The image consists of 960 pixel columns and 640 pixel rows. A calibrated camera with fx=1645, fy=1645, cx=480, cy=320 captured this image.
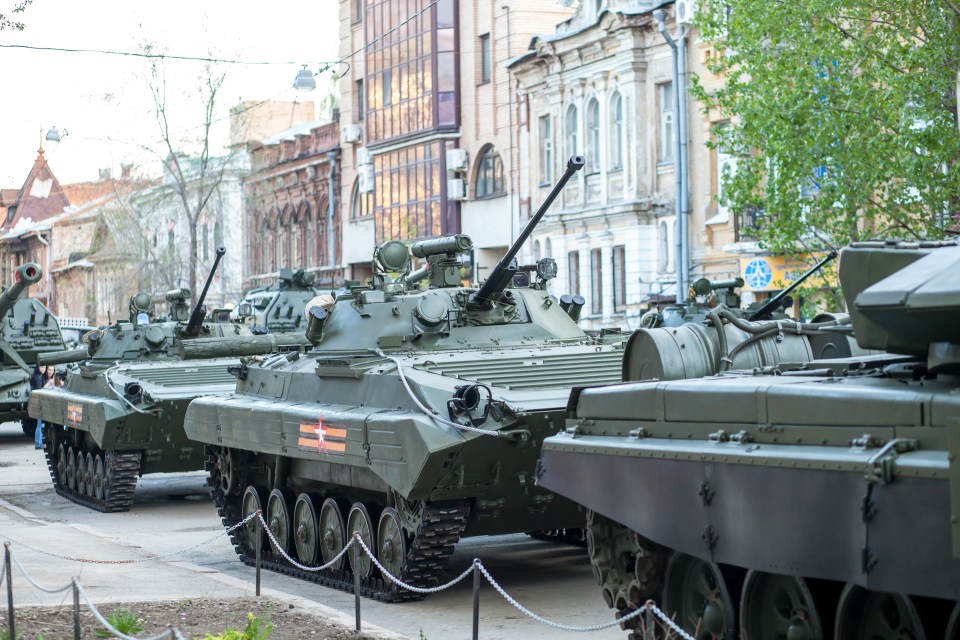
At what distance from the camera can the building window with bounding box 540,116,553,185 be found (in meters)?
39.9

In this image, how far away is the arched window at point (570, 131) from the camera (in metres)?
38.5

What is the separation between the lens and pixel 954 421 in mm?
6309

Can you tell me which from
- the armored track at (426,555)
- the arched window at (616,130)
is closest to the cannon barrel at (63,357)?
the arched window at (616,130)

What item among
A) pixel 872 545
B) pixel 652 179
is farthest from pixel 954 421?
pixel 652 179

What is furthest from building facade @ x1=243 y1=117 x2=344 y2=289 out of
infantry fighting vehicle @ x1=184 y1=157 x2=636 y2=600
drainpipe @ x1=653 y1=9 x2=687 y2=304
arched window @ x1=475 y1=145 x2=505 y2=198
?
infantry fighting vehicle @ x1=184 y1=157 x2=636 y2=600

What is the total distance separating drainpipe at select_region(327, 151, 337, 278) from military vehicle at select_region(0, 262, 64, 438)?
21.5 metres

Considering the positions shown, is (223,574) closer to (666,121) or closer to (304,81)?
(304,81)

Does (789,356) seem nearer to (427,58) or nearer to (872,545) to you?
(872,545)

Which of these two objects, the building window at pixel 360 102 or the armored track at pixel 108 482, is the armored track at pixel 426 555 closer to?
the armored track at pixel 108 482

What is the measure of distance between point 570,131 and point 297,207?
18204mm

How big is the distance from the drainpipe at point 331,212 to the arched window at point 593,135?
15386 millimetres

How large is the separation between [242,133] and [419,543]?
31572 mm

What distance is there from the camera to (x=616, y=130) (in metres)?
36.3

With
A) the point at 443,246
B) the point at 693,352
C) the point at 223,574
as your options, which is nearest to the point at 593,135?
the point at 443,246
